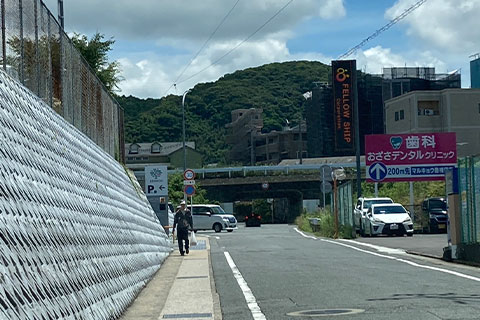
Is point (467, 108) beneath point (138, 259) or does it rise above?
above

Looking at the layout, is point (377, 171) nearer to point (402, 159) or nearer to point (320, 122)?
point (402, 159)

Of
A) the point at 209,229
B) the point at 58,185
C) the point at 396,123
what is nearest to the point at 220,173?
the point at 396,123

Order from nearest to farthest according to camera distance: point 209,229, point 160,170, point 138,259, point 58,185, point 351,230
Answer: point 58,185
point 138,259
point 160,170
point 351,230
point 209,229

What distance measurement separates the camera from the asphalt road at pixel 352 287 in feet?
34.2

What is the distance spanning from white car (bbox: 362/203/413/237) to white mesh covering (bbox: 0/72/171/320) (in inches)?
858

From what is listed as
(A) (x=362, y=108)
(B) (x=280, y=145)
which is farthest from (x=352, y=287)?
(B) (x=280, y=145)

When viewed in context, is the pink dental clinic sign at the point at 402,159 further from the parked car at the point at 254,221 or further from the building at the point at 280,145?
the building at the point at 280,145

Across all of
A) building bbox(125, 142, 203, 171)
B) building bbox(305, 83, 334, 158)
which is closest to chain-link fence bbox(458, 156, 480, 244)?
building bbox(305, 83, 334, 158)

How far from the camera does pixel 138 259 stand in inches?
632

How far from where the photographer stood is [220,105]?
14450 centimetres

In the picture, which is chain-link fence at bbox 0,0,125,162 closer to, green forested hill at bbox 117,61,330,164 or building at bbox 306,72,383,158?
building at bbox 306,72,383,158

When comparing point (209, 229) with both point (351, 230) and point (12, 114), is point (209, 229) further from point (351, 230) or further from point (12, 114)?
point (12, 114)

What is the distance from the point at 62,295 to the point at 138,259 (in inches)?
318

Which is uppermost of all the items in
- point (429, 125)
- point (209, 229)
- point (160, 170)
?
point (429, 125)
